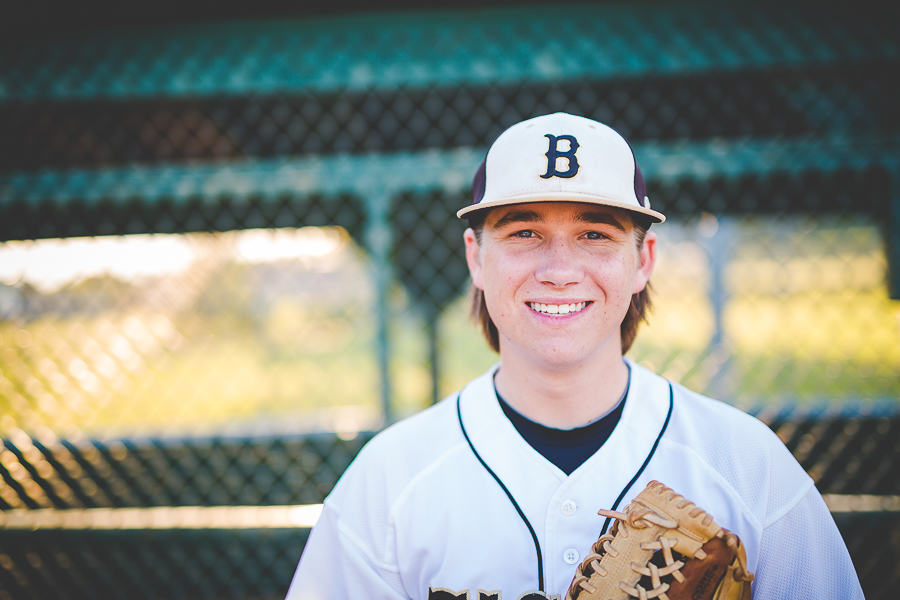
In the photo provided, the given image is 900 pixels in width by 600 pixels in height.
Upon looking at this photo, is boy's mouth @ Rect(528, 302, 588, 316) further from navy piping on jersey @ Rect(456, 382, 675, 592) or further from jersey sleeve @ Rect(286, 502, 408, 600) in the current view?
jersey sleeve @ Rect(286, 502, 408, 600)

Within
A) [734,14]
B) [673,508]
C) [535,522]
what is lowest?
[535,522]

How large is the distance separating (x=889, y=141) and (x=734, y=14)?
2.99ft

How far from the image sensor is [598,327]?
1195 millimetres

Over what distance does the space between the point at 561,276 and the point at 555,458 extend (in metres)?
0.50

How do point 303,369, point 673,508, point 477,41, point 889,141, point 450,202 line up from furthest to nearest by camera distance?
point 303,369 → point 450,202 → point 477,41 → point 889,141 → point 673,508

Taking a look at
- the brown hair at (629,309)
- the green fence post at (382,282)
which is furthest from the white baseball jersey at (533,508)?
the green fence post at (382,282)

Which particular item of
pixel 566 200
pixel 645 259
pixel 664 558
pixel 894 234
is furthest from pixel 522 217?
pixel 894 234

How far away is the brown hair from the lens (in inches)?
50.3

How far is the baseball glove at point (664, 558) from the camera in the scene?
984mm

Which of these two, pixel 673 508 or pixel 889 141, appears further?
pixel 889 141

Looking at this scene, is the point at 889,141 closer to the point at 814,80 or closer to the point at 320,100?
the point at 814,80

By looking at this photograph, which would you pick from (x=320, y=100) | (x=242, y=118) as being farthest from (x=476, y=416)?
(x=242, y=118)

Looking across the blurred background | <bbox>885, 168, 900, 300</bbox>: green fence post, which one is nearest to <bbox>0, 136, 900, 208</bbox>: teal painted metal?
the blurred background

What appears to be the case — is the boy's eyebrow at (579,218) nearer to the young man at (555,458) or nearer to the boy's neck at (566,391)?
the young man at (555,458)
